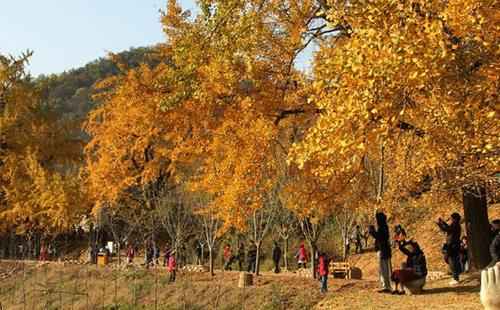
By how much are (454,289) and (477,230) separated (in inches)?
64.4

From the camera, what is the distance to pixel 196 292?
18.2 metres

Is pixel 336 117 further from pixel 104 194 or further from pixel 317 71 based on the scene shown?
pixel 104 194

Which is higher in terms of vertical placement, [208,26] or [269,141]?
[208,26]

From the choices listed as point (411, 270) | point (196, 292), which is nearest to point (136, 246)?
point (196, 292)

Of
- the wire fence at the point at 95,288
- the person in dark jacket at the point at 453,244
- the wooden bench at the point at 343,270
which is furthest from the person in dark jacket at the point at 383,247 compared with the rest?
the wooden bench at the point at 343,270

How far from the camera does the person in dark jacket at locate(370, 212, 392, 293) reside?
10.5 metres

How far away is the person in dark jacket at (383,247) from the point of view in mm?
10492

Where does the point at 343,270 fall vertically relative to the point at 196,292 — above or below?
above

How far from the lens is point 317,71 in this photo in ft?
26.5

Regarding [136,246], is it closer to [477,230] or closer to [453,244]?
[453,244]

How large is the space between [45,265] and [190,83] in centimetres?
1965

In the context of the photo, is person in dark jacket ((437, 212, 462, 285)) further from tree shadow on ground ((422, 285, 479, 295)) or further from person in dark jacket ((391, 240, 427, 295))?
person in dark jacket ((391, 240, 427, 295))

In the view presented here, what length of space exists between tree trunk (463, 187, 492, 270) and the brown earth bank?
66 centimetres

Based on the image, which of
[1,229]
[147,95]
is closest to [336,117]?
[147,95]
